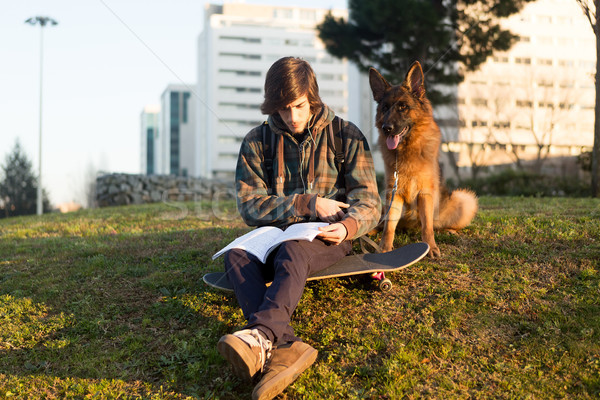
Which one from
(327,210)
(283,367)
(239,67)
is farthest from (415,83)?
(239,67)

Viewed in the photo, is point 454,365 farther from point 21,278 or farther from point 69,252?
point 69,252

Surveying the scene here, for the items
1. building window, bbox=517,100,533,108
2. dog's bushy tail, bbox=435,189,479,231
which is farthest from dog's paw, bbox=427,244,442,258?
building window, bbox=517,100,533,108

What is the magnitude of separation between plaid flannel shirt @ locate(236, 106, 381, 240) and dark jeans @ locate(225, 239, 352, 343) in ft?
1.41

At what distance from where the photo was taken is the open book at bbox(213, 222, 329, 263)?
10.7ft

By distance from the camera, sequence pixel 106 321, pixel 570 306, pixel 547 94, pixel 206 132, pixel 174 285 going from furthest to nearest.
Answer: pixel 206 132
pixel 547 94
pixel 174 285
pixel 106 321
pixel 570 306

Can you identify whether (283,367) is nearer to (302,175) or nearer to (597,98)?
(302,175)

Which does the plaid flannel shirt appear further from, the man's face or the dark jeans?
the dark jeans

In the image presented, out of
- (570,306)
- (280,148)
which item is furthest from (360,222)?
(570,306)

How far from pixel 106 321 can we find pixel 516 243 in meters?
3.81

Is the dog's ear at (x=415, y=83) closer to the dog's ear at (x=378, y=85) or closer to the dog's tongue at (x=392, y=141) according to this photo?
the dog's ear at (x=378, y=85)

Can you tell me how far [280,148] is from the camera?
3795 millimetres

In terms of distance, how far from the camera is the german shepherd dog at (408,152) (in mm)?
4617

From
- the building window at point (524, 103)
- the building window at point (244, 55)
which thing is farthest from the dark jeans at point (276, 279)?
the building window at point (244, 55)

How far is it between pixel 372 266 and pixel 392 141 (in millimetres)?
1612
